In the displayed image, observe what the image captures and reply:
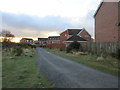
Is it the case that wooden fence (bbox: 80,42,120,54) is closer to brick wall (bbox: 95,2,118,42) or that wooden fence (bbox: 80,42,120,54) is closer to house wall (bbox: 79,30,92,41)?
brick wall (bbox: 95,2,118,42)

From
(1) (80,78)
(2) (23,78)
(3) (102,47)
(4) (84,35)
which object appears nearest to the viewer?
(1) (80,78)

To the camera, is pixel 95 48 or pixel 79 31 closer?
pixel 95 48

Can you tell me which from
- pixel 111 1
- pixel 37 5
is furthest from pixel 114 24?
pixel 37 5

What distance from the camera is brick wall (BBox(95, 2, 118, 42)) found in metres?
22.1

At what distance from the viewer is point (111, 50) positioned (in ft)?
58.1

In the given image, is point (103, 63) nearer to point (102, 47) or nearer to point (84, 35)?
point (102, 47)

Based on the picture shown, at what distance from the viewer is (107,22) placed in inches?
957

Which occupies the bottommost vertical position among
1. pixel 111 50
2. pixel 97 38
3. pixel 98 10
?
pixel 111 50

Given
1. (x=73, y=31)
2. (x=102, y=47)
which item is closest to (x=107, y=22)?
(x=102, y=47)

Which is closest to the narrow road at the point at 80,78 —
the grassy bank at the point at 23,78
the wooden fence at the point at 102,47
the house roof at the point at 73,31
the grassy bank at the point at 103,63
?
the grassy bank at the point at 23,78

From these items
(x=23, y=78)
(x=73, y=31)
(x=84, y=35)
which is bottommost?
(x=23, y=78)

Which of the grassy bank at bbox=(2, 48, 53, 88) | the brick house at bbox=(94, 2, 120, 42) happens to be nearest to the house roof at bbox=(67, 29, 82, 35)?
the brick house at bbox=(94, 2, 120, 42)

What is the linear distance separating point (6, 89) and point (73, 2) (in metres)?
13.4

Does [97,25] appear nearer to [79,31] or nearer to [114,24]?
[114,24]
